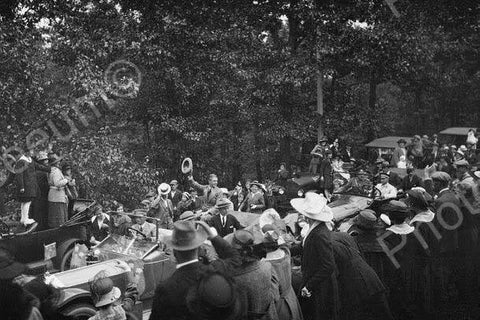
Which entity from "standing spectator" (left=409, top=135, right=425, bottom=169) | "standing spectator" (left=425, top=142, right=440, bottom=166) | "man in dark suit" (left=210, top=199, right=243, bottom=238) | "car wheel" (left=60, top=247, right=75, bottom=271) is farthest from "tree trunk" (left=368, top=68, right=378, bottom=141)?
"car wheel" (left=60, top=247, right=75, bottom=271)

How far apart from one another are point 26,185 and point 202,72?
9.56 m

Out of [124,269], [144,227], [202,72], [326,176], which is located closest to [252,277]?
[124,269]

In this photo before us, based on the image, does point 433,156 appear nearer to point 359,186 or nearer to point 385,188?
point 359,186

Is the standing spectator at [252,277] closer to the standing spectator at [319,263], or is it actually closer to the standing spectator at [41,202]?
the standing spectator at [319,263]

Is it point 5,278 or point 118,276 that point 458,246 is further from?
point 5,278

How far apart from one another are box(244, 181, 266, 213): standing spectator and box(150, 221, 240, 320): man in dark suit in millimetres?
7164

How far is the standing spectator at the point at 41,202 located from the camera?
10070 mm

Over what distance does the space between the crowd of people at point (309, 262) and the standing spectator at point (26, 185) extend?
28 mm

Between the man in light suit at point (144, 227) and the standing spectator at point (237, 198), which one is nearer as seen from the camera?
the man in light suit at point (144, 227)

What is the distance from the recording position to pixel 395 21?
1900 centimetres

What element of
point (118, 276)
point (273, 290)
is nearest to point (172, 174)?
point (118, 276)

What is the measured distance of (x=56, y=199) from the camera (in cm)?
1004

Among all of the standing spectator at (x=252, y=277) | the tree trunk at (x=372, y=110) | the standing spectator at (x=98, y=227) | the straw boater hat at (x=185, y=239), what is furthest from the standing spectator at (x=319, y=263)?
the tree trunk at (x=372, y=110)

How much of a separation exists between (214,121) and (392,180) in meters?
7.88
